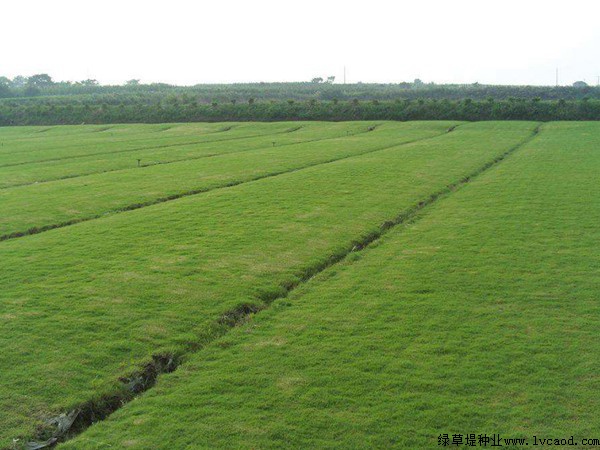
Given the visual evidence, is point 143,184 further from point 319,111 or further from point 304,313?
point 319,111

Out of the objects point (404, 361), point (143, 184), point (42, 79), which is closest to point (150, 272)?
point (404, 361)

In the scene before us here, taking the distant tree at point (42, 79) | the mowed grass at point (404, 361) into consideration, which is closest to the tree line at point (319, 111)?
the mowed grass at point (404, 361)

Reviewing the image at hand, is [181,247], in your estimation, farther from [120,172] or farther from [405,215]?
[120,172]

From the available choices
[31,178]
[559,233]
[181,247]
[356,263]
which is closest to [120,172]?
[31,178]

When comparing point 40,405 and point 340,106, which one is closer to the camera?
point 40,405

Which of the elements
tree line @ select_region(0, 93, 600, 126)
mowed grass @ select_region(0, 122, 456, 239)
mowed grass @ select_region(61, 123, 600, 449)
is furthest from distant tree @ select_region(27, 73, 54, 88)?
mowed grass @ select_region(61, 123, 600, 449)

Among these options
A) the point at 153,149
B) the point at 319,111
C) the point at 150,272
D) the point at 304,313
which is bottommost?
the point at 304,313

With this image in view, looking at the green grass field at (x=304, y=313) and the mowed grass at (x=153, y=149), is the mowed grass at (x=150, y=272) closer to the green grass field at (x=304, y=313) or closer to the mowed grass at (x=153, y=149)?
the green grass field at (x=304, y=313)
